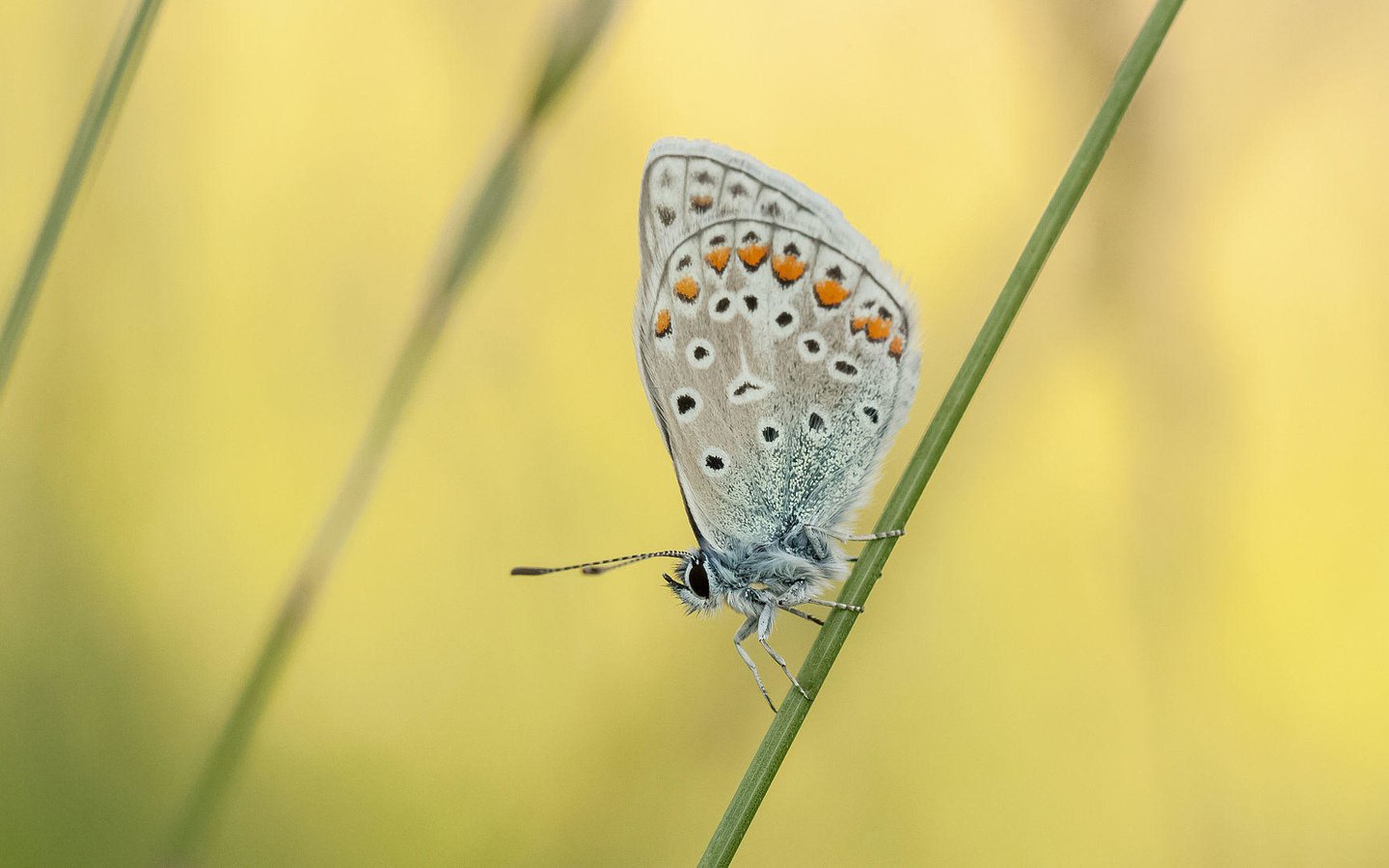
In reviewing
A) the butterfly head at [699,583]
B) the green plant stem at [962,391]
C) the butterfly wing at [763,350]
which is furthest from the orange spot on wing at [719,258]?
the green plant stem at [962,391]

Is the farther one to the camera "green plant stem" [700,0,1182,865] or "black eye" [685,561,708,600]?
"black eye" [685,561,708,600]

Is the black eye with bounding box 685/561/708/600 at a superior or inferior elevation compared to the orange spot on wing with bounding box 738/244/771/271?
inferior

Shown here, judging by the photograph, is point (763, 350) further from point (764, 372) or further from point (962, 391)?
point (962, 391)

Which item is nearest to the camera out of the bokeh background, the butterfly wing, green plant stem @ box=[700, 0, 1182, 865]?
green plant stem @ box=[700, 0, 1182, 865]

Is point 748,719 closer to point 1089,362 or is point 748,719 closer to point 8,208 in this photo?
point 1089,362

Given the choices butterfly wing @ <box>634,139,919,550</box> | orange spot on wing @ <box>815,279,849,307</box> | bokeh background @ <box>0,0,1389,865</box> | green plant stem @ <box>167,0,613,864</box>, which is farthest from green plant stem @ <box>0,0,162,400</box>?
bokeh background @ <box>0,0,1389,865</box>

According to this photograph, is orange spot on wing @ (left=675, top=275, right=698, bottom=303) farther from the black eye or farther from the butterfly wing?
the black eye

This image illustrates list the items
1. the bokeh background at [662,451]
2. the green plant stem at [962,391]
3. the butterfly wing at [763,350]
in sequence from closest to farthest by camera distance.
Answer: the green plant stem at [962,391], the butterfly wing at [763,350], the bokeh background at [662,451]

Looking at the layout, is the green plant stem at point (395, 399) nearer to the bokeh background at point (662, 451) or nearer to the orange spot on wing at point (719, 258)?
the orange spot on wing at point (719, 258)
